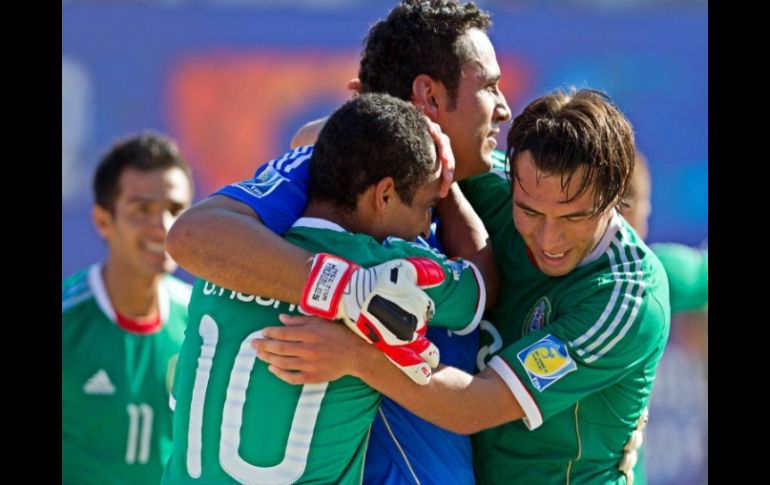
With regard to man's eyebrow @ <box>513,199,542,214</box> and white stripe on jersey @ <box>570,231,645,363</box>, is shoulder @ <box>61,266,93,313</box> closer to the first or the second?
man's eyebrow @ <box>513,199,542,214</box>

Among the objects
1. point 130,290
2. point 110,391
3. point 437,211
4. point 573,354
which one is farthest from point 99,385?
point 573,354

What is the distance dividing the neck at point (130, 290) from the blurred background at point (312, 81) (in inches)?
39.6

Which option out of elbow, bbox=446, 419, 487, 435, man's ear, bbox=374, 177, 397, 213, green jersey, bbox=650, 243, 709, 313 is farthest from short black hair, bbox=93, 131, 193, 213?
elbow, bbox=446, 419, 487, 435

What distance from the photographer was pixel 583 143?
11.9 ft

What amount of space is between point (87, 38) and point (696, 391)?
533 centimetres

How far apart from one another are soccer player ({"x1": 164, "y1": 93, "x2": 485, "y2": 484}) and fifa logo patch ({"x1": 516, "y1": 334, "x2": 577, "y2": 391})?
0.21 m

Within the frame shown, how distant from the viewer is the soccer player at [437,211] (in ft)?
11.0

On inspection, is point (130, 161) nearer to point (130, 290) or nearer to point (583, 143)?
point (130, 290)

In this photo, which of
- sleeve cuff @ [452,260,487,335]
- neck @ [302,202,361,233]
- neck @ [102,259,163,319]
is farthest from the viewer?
neck @ [102,259,163,319]

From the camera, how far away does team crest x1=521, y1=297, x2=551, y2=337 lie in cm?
385

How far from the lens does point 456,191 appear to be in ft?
13.3

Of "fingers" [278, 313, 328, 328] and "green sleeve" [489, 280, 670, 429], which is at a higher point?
"fingers" [278, 313, 328, 328]
